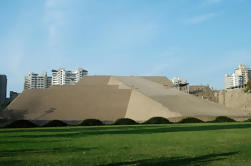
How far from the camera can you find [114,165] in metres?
4.85

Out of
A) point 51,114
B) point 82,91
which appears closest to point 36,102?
point 51,114

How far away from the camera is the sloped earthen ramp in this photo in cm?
3319

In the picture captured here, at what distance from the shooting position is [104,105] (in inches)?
1409

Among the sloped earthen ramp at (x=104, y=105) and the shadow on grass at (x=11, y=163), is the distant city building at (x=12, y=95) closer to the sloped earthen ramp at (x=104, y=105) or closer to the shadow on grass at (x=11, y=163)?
the sloped earthen ramp at (x=104, y=105)

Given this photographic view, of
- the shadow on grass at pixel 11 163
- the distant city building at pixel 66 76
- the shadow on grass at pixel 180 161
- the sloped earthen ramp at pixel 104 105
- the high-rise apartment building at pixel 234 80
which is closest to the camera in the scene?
the shadow on grass at pixel 180 161

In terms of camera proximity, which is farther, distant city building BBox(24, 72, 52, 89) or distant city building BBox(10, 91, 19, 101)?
distant city building BBox(24, 72, 52, 89)

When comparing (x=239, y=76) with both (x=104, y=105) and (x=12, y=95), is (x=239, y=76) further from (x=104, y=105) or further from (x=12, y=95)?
(x=104, y=105)

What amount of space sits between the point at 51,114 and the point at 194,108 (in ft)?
57.2

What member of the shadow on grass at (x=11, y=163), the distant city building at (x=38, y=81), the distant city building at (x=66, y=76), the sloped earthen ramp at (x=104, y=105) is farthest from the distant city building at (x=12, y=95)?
the shadow on grass at (x=11, y=163)

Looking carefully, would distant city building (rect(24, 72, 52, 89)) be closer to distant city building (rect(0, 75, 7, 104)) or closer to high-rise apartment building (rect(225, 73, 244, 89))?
distant city building (rect(0, 75, 7, 104))

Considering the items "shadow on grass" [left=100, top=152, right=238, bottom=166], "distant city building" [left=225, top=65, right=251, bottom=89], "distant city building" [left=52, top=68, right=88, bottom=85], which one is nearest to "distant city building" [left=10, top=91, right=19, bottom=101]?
"distant city building" [left=52, top=68, right=88, bottom=85]

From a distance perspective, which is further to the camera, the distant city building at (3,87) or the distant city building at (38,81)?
the distant city building at (38,81)

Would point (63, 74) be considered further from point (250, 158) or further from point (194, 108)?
point (250, 158)

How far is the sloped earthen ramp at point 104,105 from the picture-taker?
109 ft
